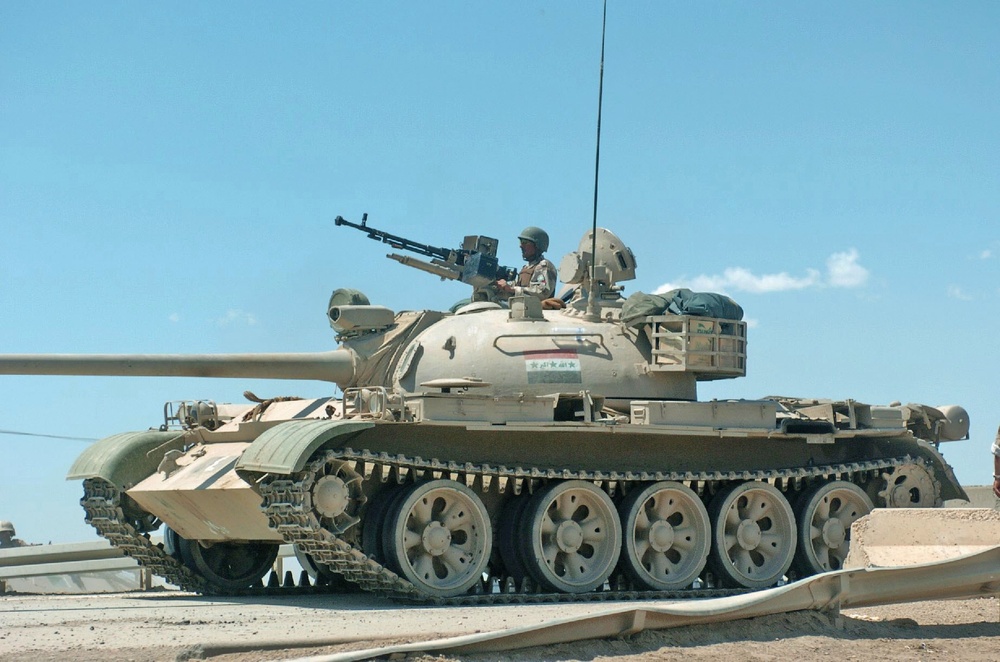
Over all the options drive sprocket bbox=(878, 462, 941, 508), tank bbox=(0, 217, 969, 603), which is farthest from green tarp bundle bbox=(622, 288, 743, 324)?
drive sprocket bbox=(878, 462, 941, 508)

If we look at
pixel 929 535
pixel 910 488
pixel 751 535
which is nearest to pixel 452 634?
pixel 929 535

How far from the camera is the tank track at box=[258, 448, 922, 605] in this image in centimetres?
1329

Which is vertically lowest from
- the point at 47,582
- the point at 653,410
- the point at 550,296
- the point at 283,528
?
the point at 47,582

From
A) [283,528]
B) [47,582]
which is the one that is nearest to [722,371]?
[283,528]

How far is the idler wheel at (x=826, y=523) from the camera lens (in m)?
17.0

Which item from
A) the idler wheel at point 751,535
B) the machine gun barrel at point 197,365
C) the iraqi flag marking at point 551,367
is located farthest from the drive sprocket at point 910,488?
the machine gun barrel at point 197,365

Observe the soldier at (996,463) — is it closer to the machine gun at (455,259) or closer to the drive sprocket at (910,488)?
the drive sprocket at (910,488)

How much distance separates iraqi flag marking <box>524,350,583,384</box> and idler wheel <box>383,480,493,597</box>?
6.25 ft

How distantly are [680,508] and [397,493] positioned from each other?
155 inches

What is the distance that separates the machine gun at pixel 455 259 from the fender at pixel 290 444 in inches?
202

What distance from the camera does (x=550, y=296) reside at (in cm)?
1833

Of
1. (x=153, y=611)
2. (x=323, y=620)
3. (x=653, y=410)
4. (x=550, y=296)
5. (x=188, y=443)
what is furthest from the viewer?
(x=550, y=296)

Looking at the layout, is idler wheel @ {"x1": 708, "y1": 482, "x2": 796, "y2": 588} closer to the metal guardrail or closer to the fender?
the fender

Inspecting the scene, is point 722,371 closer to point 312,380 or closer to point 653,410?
point 653,410
